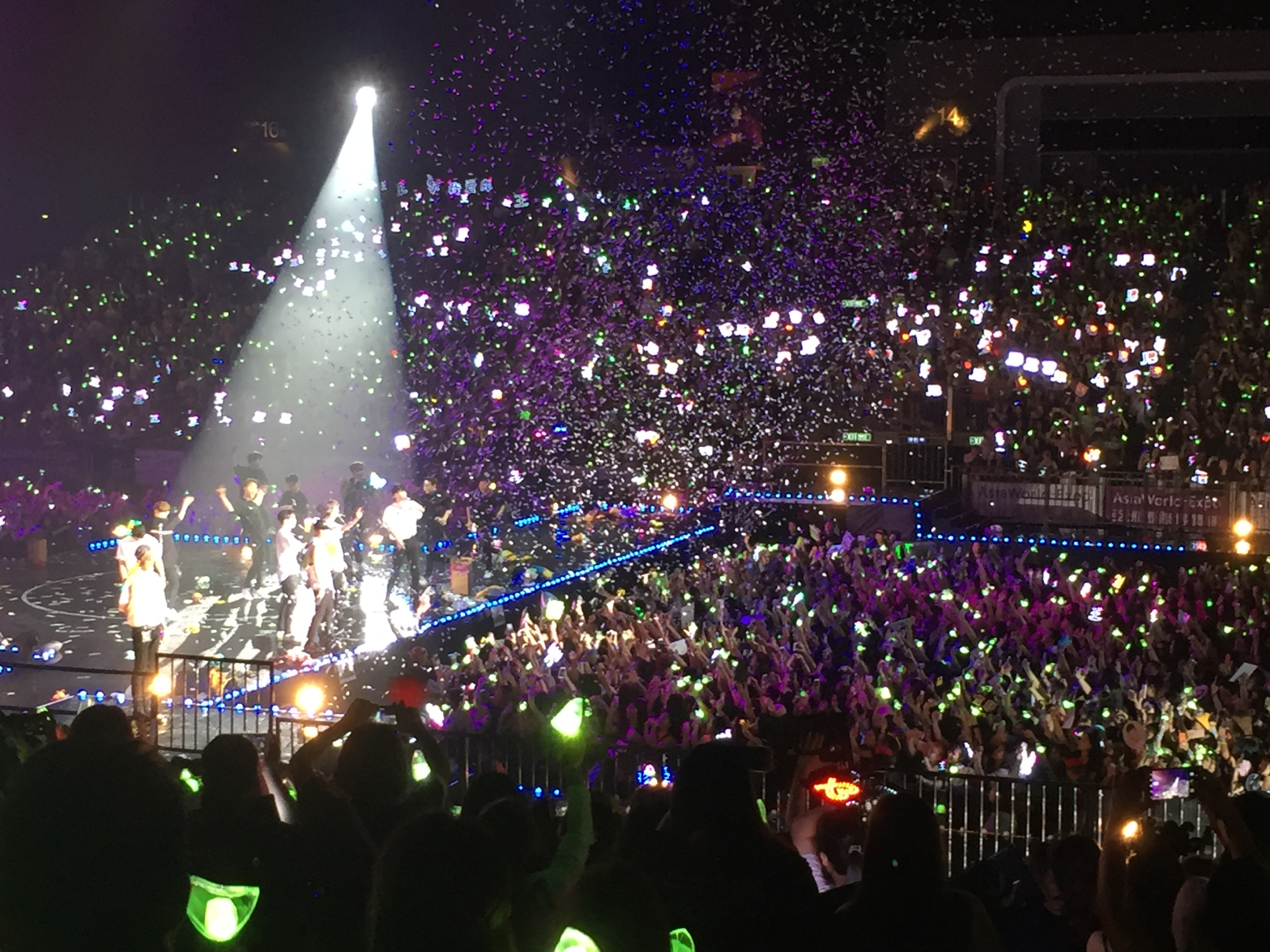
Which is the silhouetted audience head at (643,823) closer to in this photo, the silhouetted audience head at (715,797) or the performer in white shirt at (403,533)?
the silhouetted audience head at (715,797)

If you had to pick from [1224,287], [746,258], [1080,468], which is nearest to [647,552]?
[1080,468]

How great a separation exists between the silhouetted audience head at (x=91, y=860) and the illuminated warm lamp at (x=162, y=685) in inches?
271

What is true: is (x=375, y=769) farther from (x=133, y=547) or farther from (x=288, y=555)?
(x=288, y=555)

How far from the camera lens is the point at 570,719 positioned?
13.4 feet

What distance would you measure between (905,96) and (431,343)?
9.83 metres

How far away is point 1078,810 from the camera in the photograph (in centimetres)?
640

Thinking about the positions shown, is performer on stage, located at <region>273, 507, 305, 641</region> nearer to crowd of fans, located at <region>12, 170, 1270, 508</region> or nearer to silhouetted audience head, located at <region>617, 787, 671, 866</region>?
crowd of fans, located at <region>12, 170, 1270, 508</region>

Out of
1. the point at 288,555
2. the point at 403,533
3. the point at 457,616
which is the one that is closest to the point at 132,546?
the point at 288,555

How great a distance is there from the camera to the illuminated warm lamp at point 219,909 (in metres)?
3.19

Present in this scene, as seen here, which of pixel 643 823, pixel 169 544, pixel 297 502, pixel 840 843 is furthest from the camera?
pixel 297 502

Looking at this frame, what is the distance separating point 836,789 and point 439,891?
214cm

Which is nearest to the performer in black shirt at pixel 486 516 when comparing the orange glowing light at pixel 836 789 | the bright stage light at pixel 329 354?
the bright stage light at pixel 329 354

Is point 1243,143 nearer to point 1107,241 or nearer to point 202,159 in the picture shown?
point 1107,241

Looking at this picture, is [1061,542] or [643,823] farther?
[1061,542]
